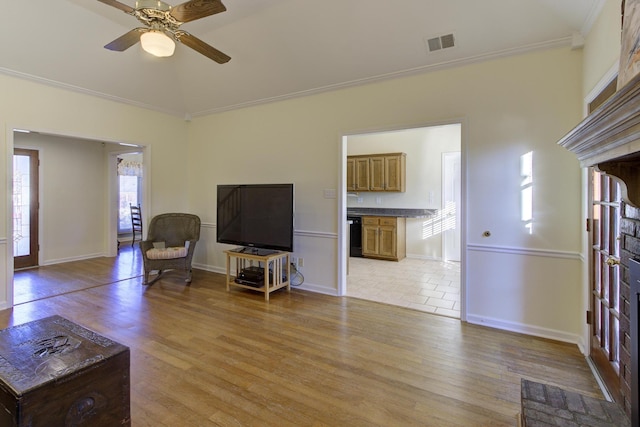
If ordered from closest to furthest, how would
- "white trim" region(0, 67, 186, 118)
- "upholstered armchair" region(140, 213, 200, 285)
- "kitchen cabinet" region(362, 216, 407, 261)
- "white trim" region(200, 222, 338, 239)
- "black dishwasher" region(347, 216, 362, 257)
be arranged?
"white trim" region(0, 67, 186, 118)
"white trim" region(200, 222, 338, 239)
"upholstered armchair" region(140, 213, 200, 285)
"kitchen cabinet" region(362, 216, 407, 261)
"black dishwasher" region(347, 216, 362, 257)

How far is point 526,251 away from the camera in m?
3.05

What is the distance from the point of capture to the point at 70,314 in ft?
11.4

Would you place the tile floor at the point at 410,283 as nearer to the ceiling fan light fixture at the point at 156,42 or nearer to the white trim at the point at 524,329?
the white trim at the point at 524,329

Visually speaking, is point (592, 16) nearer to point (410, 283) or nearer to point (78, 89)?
point (410, 283)

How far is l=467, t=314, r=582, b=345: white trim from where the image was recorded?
2.88 meters

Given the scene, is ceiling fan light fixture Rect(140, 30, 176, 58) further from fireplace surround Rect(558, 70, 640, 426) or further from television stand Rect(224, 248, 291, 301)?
fireplace surround Rect(558, 70, 640, 426)

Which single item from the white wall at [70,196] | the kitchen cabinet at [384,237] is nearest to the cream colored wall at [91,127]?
the white wall at [70,196]

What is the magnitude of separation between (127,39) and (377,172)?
5.08m

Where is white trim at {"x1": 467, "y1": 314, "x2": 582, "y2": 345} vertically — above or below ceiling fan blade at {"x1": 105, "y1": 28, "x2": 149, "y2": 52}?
below

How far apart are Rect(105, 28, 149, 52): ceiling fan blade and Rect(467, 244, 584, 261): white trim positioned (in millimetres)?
3530

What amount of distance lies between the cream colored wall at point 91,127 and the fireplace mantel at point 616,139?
5184mm

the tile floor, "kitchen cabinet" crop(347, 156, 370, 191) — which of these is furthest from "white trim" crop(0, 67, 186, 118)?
the tile floor

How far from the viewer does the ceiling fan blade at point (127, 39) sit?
246cm

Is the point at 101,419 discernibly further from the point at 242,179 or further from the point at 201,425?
the point at 242,179
